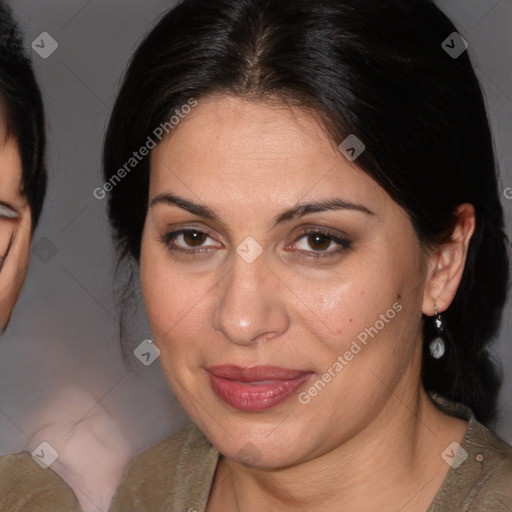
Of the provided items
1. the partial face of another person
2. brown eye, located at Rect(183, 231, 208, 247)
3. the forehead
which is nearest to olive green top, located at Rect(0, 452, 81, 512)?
the partial face of another person

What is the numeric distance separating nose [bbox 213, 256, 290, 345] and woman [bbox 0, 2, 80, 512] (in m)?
0.55

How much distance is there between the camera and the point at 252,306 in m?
1.17

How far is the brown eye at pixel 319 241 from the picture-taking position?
47.3 inches

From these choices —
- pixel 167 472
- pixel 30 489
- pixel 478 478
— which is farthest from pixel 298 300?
pixel 30 489

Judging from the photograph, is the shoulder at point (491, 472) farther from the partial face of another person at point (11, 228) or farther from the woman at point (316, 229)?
the partial face of another person at point (11, 228)

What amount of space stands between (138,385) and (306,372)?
544 mm

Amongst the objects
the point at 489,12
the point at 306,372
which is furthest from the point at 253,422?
the point at 489,12

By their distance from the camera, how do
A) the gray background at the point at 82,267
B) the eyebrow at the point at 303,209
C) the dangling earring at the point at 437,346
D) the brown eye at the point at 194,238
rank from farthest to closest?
the gray background at the point at 82,267
the dangling earring at the point at 437,346
the brown eye at the point at 194,238
the eyebrow at the point at 303,209

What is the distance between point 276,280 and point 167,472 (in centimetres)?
56

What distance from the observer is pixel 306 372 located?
1.24m

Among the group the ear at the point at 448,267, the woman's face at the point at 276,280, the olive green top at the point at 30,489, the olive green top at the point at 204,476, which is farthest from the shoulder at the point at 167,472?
the ear at the point at 448,267

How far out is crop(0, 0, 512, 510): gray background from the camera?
5.04 ft

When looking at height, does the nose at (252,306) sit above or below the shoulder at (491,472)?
above

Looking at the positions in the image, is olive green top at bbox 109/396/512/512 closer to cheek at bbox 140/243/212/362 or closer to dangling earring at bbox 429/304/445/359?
dangling earring at bbox 429/304/445/359
